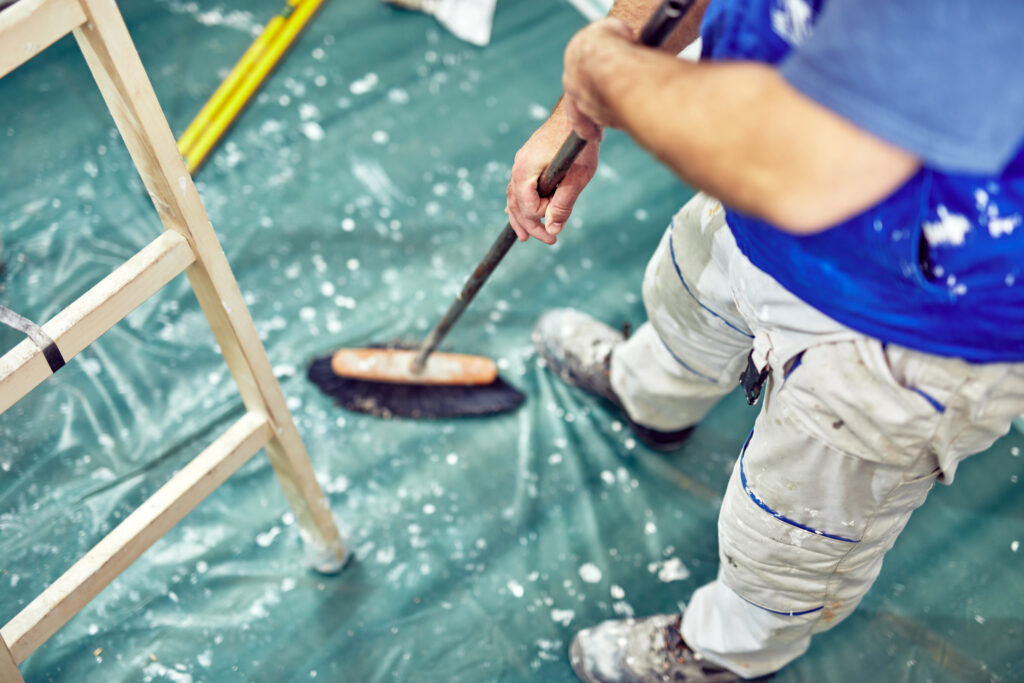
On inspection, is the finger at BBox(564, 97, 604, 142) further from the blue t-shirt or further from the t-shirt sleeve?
the t-shirt sleeve

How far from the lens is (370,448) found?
1467 mm

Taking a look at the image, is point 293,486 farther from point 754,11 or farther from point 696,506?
point 754,11

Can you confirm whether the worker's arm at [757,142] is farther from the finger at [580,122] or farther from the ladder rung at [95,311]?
the ladder rung at [95,311]

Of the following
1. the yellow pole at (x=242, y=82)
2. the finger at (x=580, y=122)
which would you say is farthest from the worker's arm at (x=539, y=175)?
the yellow pole at (x=242, y=82)

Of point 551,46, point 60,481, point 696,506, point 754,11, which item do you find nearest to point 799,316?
point 754,11

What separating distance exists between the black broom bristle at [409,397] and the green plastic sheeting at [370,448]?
31mm

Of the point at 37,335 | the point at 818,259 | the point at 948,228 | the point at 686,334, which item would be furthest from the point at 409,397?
the point at 948,228

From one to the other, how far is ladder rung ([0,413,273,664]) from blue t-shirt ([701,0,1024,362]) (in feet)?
2.36

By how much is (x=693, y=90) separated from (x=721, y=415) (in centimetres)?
110

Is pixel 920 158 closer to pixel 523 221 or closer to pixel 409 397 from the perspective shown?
pixel 523 221

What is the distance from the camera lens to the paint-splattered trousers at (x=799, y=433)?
73 cm

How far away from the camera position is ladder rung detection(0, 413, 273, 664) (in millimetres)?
859

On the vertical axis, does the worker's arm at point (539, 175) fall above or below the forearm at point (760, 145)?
below

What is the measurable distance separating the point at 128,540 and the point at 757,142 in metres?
0.87
